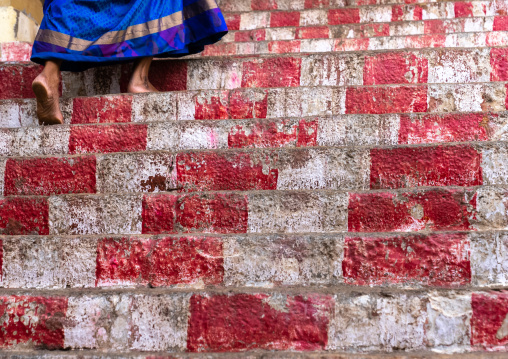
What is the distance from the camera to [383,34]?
4.67m

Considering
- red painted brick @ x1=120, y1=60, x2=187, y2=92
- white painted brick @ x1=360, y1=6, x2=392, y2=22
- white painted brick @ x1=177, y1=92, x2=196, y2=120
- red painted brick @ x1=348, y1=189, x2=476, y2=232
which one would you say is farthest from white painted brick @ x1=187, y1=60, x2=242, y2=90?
white painted brick @ x1=360, y1=6, x2=392, y2=22

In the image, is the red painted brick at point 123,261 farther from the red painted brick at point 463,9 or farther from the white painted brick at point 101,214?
the red painted brick at point 463,9

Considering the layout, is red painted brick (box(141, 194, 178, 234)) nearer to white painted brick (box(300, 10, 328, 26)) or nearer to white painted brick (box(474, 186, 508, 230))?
white painted brick (box(474, 186, 508, 230))

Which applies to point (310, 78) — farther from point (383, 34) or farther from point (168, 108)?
point (383, 34)

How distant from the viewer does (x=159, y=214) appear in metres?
2.07

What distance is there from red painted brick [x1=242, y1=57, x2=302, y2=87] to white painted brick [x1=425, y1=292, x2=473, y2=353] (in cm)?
176

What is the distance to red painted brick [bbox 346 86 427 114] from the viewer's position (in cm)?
272

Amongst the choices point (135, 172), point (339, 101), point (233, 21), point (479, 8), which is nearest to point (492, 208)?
point (339, 101)

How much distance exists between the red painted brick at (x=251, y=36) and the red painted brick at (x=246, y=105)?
2250 millimetres

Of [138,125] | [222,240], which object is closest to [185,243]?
[222,240]

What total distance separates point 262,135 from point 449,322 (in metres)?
1.18

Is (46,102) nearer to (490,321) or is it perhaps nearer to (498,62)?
(490,321)

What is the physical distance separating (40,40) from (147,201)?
4.40 ft

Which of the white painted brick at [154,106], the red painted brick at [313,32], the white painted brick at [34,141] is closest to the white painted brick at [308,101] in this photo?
the white painted brick at [154,106]
